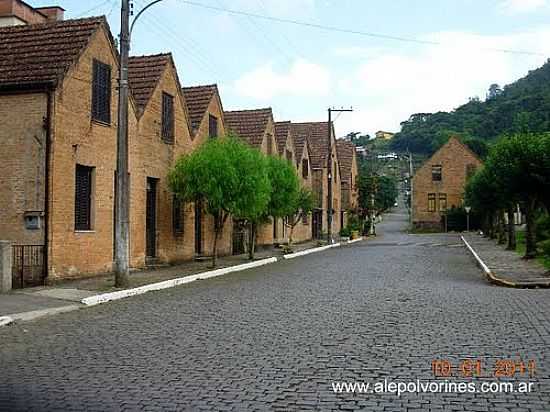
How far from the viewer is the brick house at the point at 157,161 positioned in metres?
24.2

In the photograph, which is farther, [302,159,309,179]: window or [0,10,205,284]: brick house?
[302,159,309,179]: window

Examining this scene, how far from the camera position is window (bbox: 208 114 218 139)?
1252 inches

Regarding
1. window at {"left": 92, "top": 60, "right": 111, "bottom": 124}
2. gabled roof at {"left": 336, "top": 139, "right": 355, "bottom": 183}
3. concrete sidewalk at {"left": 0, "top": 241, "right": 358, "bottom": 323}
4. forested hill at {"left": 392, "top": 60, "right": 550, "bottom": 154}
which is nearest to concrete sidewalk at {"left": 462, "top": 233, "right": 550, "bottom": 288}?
concrete sidewalk at {"left": 0, "top": 241, "right": 358, "bottom": 323}

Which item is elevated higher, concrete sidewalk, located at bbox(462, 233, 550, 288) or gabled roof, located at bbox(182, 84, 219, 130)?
gabled roof, located at bbox(182, 84, 219, 130)

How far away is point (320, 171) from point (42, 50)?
3858cm

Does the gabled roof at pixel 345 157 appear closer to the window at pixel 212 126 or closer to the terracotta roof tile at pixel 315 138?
the terracotta roof tile at pixel 315 138

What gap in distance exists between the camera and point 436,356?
30.1 ft

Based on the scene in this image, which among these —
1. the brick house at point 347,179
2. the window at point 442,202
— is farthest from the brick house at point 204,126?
the window at point 442,202

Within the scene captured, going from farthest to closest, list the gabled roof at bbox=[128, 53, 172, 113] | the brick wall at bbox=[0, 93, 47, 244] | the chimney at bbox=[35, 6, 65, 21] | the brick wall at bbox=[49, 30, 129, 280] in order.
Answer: the chimney at bbox=[35, 6, 65, 21], the gabled roof at bbox=[128, 53, 172, 113], the brick wall at bbox=[49, 30, 129, 280], the brick wall at bbox=[0, 93, 47, 244]

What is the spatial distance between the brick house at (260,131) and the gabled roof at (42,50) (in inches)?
723

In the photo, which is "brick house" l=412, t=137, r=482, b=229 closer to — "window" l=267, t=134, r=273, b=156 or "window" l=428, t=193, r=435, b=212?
"window" l=428, t=193, r=435, b=212

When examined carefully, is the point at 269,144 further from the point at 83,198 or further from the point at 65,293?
the point at 65,293

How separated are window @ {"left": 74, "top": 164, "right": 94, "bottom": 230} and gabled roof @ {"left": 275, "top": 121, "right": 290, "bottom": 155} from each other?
80.4 ft
